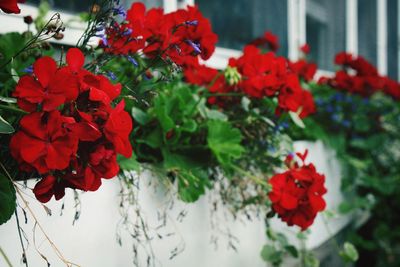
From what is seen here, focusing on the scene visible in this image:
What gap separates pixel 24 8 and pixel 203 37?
688 millimetres

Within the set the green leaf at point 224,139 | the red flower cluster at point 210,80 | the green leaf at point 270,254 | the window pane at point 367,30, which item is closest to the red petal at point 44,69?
the green leaf at point 224,139

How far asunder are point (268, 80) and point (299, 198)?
0.30 metres

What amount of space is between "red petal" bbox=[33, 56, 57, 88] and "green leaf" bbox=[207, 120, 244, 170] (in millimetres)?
564

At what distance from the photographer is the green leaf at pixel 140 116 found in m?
1.15

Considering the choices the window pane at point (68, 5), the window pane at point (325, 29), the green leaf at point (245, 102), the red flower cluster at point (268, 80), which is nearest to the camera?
the red flower cluster at point (268, 80)

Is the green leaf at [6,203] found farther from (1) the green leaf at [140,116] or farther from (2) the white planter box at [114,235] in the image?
(1) the green leaf at [140,116]

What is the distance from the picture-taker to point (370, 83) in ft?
7.71

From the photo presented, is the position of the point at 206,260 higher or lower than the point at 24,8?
lower

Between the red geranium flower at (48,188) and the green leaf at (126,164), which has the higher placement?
the red geranium flower at (48,188)

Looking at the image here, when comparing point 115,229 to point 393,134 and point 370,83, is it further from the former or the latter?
point 393,134

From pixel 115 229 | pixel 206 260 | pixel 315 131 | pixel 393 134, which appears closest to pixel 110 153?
pixel 115 229

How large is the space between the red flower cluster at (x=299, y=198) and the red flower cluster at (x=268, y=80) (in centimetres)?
19

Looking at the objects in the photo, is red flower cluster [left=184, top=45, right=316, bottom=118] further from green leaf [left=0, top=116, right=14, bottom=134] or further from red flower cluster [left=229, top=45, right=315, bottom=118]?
green leaf [left=0, top=116, right=14, bottom=134]

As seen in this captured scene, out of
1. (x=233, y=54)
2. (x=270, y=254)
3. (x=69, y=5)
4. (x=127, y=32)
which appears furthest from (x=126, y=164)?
(x=233, y=54)
